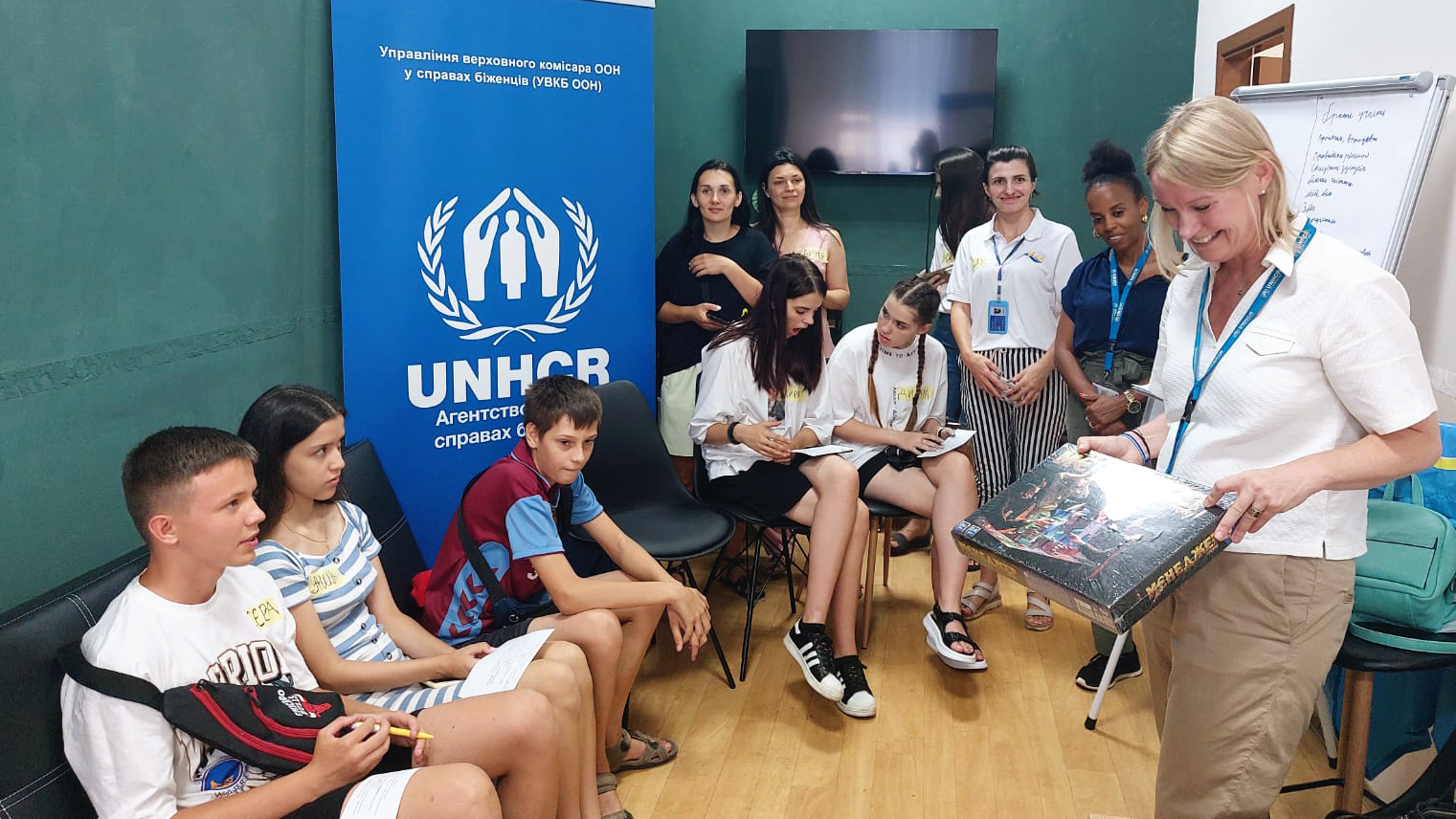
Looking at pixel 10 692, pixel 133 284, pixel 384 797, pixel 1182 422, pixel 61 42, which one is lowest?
pixel 384 797

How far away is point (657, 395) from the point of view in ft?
13.2

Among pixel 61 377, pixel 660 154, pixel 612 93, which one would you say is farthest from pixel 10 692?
pixel 660 154

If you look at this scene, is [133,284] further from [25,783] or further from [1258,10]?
[1258,10]

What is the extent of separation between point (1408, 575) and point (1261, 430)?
27.3 inches

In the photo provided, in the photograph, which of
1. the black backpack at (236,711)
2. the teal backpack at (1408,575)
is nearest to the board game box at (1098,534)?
the teal backpack at (1408,575)

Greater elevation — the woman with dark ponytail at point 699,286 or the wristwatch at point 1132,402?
the woman with dark ponytail at point 699,286

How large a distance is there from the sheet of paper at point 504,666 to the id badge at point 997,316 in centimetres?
196

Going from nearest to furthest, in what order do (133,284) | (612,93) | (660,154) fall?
(133,284), (612,93), (660,154)

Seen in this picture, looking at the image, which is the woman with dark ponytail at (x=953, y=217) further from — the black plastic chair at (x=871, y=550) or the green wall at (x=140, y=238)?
the green wall at (x=140, y=238)

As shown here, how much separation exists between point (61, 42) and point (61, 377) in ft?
1.92

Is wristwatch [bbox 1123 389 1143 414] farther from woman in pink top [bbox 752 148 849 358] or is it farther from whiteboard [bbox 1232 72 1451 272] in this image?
woman in pink top [bbox 752 148 849 358]

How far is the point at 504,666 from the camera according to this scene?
209 cm

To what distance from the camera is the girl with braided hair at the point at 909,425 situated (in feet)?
10.9

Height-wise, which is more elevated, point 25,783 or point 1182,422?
point 1182,422
